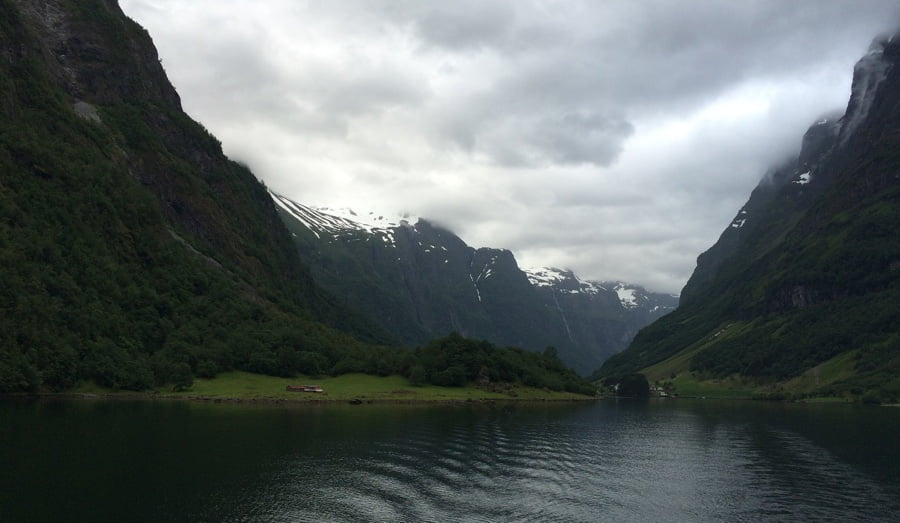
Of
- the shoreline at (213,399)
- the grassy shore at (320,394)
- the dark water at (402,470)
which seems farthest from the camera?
the grassy shore at (320,394)

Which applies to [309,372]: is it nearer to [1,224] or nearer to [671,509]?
[1,224]

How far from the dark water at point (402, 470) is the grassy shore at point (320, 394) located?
28.9 m

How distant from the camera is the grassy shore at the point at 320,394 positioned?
15112cm

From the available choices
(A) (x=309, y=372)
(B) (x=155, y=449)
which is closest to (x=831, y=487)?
(B) (x=155, y=449)

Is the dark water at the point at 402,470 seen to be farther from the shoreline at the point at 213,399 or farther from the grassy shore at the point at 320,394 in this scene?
the grassy shore at the point at 320,394

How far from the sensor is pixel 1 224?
156 meters

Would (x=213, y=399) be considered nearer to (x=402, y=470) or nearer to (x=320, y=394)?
(x=320, y=394)

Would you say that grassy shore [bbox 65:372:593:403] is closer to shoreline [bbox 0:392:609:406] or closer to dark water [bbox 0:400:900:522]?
shoreline [bbox 0:392:609:406]

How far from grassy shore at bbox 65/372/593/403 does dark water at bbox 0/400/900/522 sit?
28.9 meters

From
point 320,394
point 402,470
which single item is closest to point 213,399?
point 320,394

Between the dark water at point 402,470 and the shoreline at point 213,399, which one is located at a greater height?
the shoreline at point 213,399

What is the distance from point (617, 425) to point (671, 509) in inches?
3276

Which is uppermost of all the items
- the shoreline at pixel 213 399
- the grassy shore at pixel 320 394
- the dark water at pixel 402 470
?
the grassy shore at pixel 320 394

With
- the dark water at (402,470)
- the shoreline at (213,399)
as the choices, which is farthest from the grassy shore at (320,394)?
the dark water at (402,470)
